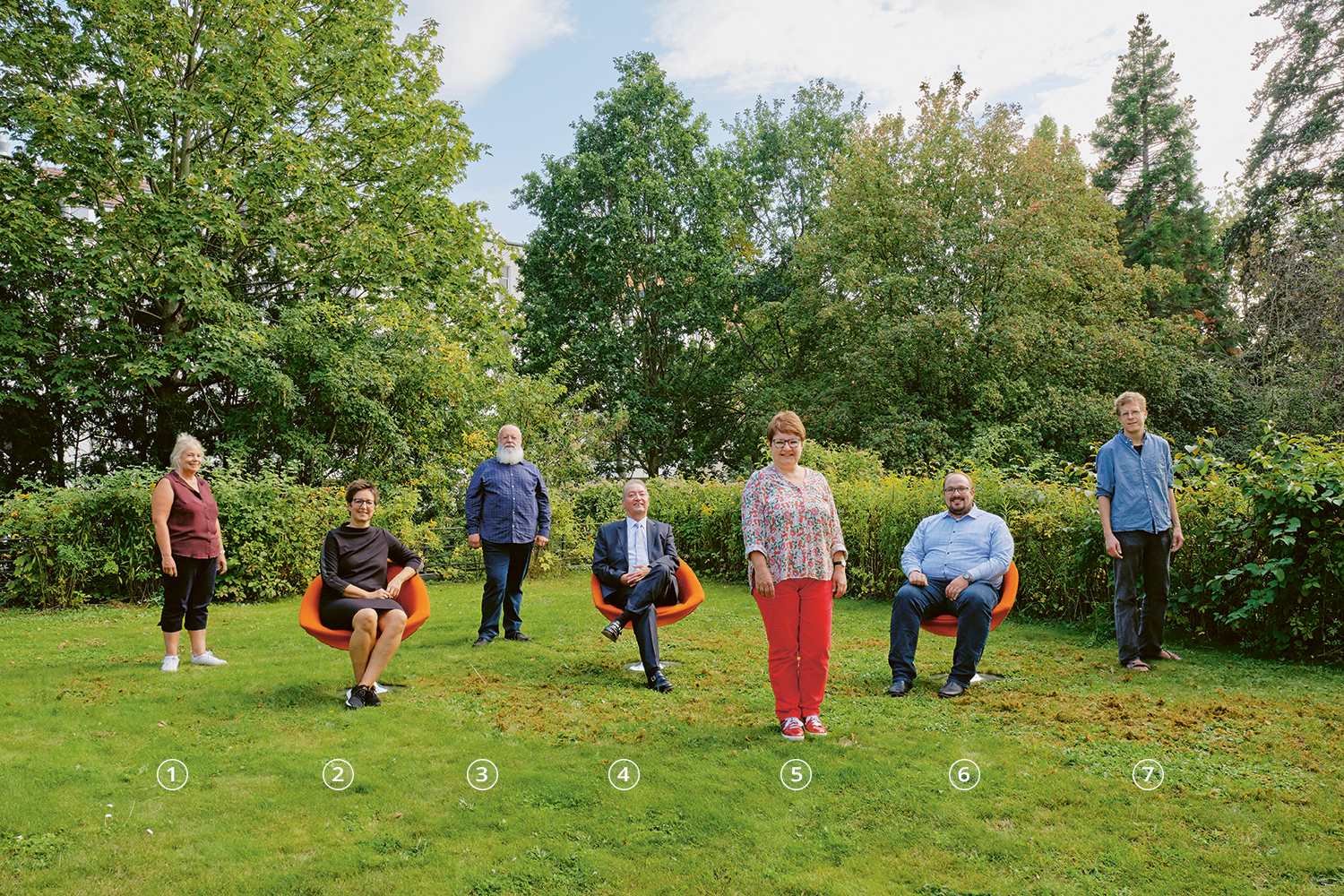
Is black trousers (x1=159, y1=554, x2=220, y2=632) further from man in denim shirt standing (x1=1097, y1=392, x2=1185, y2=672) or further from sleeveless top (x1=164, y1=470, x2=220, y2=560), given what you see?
man in denim shirt standing (x1=1097, y1=392, x2=1185, y2=672)

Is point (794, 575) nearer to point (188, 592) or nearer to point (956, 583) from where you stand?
point (956, 583)

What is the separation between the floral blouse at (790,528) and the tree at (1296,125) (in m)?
23.7

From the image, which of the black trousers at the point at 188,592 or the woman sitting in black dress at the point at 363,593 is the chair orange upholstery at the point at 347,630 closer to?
the woman sitting in black dress at the point at 363,593

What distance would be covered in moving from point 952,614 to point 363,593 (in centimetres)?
386

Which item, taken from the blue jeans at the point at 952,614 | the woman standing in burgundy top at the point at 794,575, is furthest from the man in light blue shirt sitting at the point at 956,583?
the woman standing in burgundy top at the point at 794,575

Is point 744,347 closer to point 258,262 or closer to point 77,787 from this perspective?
point 258,262

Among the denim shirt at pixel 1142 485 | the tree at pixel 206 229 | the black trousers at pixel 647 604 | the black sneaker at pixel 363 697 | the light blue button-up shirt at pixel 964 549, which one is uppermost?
the tree at pixel 206 229

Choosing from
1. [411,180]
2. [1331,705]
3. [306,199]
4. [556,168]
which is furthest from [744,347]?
[1331,705]

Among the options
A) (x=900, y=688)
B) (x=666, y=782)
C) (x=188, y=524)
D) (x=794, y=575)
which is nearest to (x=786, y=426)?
(x=794, y=575)

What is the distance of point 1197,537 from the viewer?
22.4ft

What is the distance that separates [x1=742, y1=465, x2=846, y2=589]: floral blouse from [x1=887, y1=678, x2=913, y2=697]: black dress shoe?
1247 millimetres

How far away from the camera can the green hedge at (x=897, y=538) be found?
6.16 metres

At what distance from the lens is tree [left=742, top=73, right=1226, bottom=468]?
2019 centimetres

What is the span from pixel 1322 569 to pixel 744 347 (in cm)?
2270
